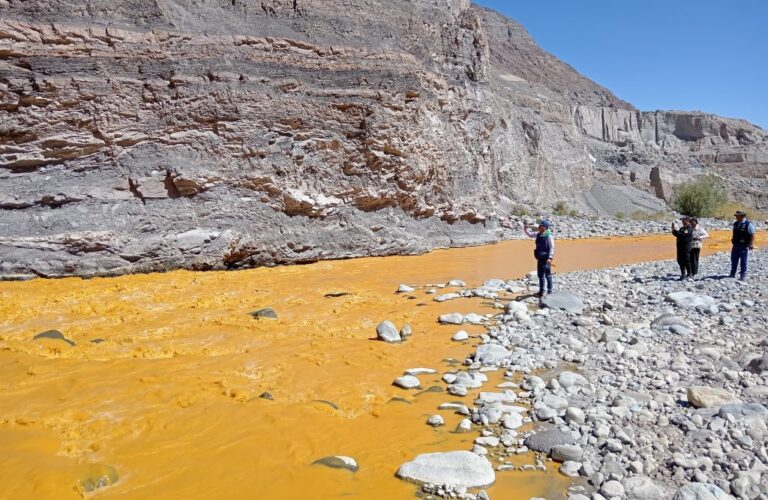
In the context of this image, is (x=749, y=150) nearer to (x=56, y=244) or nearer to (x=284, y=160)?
(x=284, y=160)

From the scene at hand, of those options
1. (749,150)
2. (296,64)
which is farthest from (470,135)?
(749,150)

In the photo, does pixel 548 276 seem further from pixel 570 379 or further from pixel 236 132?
pixel 236 132

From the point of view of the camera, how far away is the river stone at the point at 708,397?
4398mm

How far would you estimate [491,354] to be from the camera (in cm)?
623

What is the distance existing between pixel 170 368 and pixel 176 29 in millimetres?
10697

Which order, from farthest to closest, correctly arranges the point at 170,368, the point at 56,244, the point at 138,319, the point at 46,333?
the point at 56,244, the point at 138,319, the point at 46,333, the point at 170,368

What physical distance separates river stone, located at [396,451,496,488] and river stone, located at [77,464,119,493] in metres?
2.04

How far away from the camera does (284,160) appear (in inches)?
560

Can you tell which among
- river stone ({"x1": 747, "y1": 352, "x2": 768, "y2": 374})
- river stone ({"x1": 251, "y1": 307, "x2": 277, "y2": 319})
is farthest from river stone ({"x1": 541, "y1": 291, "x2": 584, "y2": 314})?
river stone ({"x1": 251, "y1": 307, "x2": 277, "y2": 319})

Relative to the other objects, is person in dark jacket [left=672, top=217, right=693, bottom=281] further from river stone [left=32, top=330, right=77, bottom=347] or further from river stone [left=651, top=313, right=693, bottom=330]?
river stone [left=32, top=330, right=77, bottom=347]

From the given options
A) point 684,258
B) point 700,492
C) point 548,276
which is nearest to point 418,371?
point 700,492

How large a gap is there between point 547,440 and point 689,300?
5556mm

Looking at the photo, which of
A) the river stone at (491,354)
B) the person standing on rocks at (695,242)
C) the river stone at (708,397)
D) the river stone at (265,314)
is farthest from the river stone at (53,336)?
the person standing on rocks at (695,242)

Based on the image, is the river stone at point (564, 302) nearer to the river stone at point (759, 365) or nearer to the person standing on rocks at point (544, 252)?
the person standing on rocks at point (544, 252)
